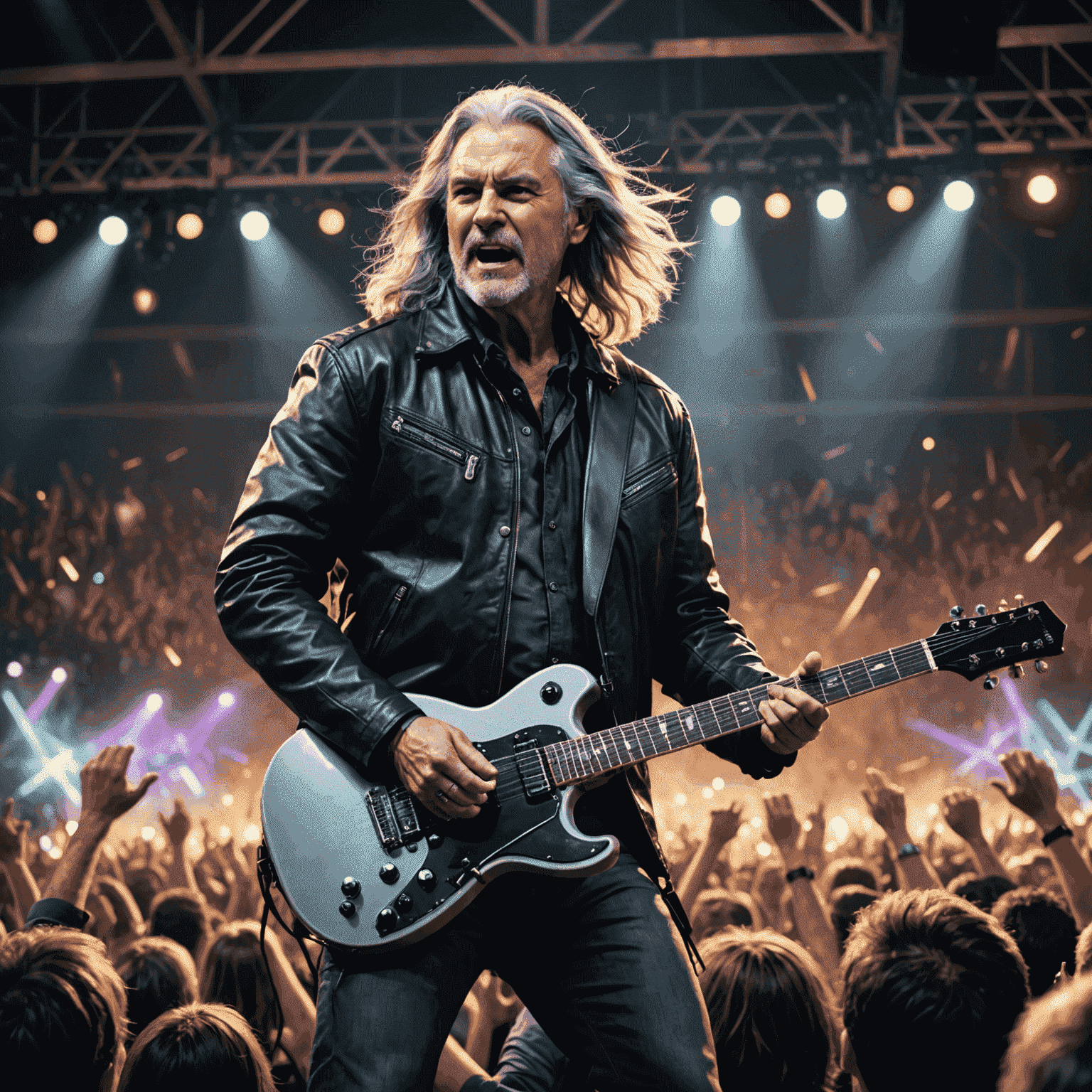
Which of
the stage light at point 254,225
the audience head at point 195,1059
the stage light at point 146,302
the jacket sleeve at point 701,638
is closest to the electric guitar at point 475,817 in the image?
the jacket sleeve at point 701,638

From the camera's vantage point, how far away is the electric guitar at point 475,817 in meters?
1.95

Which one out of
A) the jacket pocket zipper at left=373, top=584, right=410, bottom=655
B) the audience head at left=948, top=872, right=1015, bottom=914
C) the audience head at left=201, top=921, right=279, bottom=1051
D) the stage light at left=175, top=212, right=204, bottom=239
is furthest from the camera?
the stage light at left=175, top=212, right=204, bottom=239

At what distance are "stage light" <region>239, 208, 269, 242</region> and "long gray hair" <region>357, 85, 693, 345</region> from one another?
7862 millimetres

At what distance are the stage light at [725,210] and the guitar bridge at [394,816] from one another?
8623 millimetres

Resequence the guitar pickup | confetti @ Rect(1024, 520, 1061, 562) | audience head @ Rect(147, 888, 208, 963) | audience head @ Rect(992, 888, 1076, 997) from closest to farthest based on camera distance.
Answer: the guitar pickup
audience head @ Rect(992, 888, 1076, 997)
audience head @ Rect(147, 888, 208, 963)
confetti @ Rect(1024, 520, 1061, 562)

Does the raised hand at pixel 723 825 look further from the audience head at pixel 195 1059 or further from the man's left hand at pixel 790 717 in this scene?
the audience head at pixel 195 1059

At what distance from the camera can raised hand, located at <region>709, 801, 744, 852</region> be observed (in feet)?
13.3

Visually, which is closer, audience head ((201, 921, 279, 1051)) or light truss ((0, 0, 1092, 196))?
audience head ((201, 921, 279, 1051))

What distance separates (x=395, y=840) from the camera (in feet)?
6.55

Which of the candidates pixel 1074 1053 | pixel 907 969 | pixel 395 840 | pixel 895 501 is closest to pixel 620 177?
pixel 395 840

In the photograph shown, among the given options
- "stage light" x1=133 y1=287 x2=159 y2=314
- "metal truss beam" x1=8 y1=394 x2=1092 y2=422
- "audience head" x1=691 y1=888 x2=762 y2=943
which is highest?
"stage light" x1=133 y1=287 x2=159 y2=314

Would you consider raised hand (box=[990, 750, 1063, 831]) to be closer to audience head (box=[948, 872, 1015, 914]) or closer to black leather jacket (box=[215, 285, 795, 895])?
audience head (box=[948, 872, 1015, 914])

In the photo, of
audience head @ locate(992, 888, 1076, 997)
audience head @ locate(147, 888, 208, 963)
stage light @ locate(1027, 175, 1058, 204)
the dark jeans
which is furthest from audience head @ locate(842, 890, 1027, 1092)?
stage light @ locate(1027, 175, 1058, 204)

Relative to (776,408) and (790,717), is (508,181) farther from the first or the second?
(776,408)
